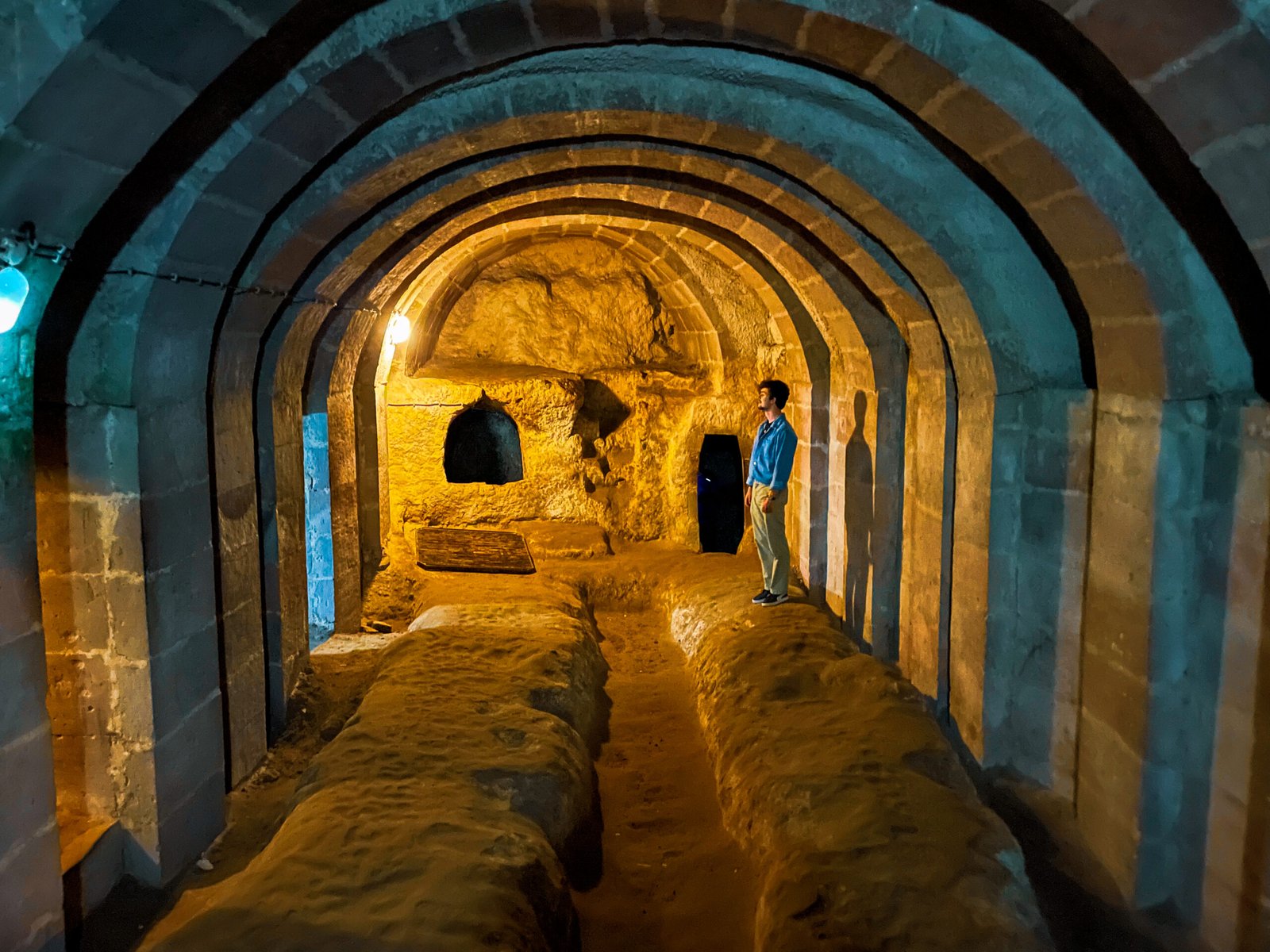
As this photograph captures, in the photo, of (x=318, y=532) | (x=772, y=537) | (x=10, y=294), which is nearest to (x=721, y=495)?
(x=772, y=537)

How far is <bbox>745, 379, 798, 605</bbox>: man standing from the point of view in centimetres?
718

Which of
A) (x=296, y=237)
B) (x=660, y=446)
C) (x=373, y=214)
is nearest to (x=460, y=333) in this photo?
(x=660, y=446)

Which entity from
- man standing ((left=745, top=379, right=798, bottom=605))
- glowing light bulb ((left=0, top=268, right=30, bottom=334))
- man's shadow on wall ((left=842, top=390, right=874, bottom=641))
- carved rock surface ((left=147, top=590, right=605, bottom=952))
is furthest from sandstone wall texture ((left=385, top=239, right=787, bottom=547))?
glowing light bulb ((left=0, top=268, right=30, bottom=334))

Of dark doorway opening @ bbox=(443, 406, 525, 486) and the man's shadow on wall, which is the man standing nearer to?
the man's shadow on wall

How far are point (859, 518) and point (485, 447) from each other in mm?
5954

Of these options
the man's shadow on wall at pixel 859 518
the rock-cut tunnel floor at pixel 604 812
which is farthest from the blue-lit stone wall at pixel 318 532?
the man's shadow on wall at pixel 859 518

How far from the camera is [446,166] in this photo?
5.59 meters

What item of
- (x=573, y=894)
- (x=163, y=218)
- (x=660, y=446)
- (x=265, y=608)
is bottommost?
(x=573, y=894)

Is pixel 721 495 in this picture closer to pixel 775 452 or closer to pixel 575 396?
pixel 575 396

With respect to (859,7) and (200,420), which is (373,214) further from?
(859,7)

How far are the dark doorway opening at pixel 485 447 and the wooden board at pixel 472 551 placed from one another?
1.84m

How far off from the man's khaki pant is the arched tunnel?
572 mm

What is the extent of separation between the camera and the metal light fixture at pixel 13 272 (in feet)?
9.33

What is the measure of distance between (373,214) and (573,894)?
165 inches
